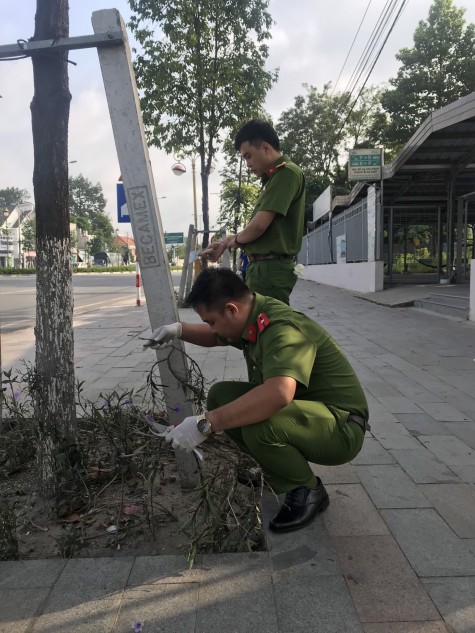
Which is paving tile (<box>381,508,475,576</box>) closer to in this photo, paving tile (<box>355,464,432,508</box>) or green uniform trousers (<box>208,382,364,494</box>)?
paving tile (<box>355,464,432,508</box>)

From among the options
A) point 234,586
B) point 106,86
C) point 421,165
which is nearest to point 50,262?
point 106,86

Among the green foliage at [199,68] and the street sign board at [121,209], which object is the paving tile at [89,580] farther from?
the green foliage at [199,68]

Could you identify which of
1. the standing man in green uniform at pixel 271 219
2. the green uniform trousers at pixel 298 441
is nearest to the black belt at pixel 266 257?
the standing man in green uniform at pixel 271 219

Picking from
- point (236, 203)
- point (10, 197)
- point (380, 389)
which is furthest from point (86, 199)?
point (380, 389)

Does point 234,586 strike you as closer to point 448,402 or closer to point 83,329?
point 448,402

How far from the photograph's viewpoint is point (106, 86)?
7.54ft

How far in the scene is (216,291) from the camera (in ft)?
6.64

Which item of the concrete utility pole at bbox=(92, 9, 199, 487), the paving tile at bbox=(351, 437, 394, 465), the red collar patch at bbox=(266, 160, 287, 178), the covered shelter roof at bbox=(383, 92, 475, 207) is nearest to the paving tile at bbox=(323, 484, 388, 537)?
the paving tile at bbox=(351, 437, 394, 465)

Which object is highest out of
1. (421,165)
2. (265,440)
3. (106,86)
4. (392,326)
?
(421,165)

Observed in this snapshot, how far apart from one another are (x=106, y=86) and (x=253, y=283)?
1.27 metres

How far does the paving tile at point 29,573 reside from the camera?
5.86 ft

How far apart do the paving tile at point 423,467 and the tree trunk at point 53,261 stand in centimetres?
176

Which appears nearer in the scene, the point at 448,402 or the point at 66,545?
the point at 66,545

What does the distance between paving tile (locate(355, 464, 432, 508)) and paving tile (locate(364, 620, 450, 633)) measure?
30.5 inches
